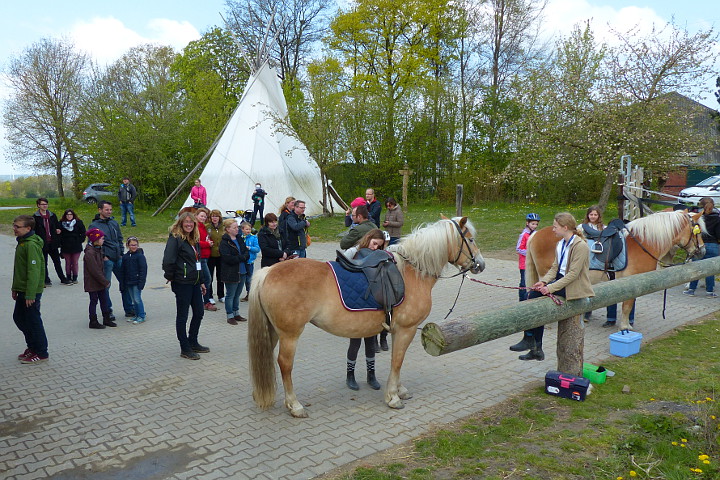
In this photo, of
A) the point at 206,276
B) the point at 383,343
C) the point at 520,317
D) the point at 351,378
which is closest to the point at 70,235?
the point at 206,276

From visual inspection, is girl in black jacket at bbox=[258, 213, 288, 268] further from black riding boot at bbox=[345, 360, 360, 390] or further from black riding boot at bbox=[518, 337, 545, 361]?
black riding boot at bbox=[518, 337, 545, 361]

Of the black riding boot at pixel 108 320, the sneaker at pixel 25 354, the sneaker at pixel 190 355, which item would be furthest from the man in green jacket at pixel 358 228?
the sneaker at pixel 25 354

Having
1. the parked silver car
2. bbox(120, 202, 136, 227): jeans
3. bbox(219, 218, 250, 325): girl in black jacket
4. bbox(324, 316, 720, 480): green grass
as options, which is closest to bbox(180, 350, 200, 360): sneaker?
bbox(219, 218, 250, 325): girl in black jacket

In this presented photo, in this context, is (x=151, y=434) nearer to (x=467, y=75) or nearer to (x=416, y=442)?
(x=416, y=442)

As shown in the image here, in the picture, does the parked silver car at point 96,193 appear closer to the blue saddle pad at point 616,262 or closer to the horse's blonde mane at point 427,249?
the blue saddle pad at point 616,262

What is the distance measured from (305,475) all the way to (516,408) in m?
2.21

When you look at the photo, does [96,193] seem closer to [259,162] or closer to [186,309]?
[259,162]

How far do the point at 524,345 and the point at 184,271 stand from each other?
431cm

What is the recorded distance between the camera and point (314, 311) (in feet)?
15.7

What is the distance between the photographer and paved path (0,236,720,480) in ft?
13.2

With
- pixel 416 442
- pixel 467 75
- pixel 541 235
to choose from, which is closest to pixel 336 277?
pixel 416 442

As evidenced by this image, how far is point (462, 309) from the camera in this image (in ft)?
29.4

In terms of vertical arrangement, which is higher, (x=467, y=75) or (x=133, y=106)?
(x=467, y=75)

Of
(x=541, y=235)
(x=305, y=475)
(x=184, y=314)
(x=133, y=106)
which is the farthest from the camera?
(x=133, y=106)
